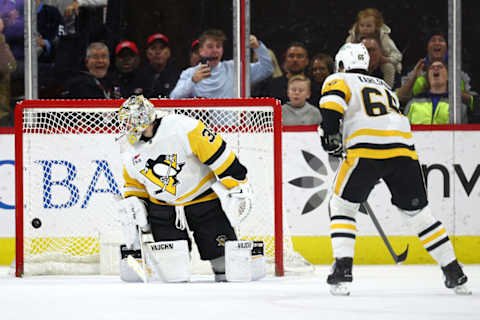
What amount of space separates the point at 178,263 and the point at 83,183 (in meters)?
1.03

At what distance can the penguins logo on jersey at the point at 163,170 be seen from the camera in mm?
4035

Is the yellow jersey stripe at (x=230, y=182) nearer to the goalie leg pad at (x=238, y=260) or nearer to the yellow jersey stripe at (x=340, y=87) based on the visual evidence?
the goalie leg pad at (x=238, y=260)

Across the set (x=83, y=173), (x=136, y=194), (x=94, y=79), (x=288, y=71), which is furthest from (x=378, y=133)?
(x=94, y=79)

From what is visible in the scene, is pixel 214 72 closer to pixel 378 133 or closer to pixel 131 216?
pixel 131 216

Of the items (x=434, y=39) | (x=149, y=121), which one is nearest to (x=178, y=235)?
(x=149, y=121)

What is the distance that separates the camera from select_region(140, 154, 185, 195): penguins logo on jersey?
13.2ft

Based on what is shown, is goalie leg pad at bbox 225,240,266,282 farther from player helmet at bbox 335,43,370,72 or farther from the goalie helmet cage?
player helmet at bbox 335,43,370,72

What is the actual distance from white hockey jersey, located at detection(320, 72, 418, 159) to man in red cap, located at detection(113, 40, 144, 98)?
7.39 feet

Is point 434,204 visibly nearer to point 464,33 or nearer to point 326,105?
point 464,33

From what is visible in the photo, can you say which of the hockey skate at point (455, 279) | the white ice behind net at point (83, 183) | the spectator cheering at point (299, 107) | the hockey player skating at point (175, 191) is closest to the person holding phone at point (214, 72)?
the spectator cheering at point (299, 107)

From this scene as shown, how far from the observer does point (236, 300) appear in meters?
3.14

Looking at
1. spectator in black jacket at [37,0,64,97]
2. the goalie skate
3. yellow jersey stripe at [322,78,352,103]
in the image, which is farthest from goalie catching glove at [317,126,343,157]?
spectator in black jacket at [37,0,64,97]

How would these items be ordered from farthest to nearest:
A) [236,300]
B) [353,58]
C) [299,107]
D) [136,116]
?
1. [299,107]
2. [136,116]
3. [353,58]
4. [236,300]

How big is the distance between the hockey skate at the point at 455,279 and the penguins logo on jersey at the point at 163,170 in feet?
4.43
